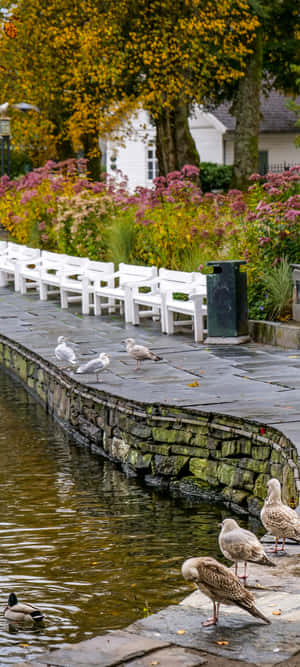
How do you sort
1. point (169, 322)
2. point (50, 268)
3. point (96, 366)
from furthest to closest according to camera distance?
point (50, 268) < point (169, 322) < point (96, 366)

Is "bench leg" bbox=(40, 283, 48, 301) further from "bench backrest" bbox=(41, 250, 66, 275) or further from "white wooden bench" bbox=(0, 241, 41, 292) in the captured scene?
"white wooden bench" bbox=(0, 241, 41, 292)

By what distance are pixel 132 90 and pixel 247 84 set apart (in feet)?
11.3

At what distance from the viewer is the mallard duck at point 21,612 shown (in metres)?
5.98

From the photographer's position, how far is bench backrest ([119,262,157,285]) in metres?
15.5

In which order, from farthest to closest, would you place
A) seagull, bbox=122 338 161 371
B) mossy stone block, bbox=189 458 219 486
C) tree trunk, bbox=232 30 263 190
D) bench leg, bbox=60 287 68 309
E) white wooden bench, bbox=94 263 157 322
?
tree trunk, bbox=232 30 263 190 → bench leg, bbox=60 287 68 309 → white wooden bench, bbox=94 263 157 322 → seagull, bbox=122 338 161 371 → mossy stone block, bbox=189 458 219 486

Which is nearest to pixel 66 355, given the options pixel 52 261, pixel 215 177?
pixel 52 261

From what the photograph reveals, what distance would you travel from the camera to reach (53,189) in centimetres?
2277

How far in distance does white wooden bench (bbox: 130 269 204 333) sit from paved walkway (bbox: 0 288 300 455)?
0.30m

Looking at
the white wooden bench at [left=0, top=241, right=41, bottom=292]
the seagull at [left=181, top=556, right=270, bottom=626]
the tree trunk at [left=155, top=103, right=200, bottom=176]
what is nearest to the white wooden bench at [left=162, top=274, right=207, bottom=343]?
the white wooden bench at [left=0, top=241, right=41, bottom=292]

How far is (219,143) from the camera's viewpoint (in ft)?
153

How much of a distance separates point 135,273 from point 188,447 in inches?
283

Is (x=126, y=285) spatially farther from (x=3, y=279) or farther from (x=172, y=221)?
(x=3, y=279)

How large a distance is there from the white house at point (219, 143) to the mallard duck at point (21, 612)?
1609 inches

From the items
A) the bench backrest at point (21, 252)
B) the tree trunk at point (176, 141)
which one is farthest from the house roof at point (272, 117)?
the bench backrest at point (21, 252)
